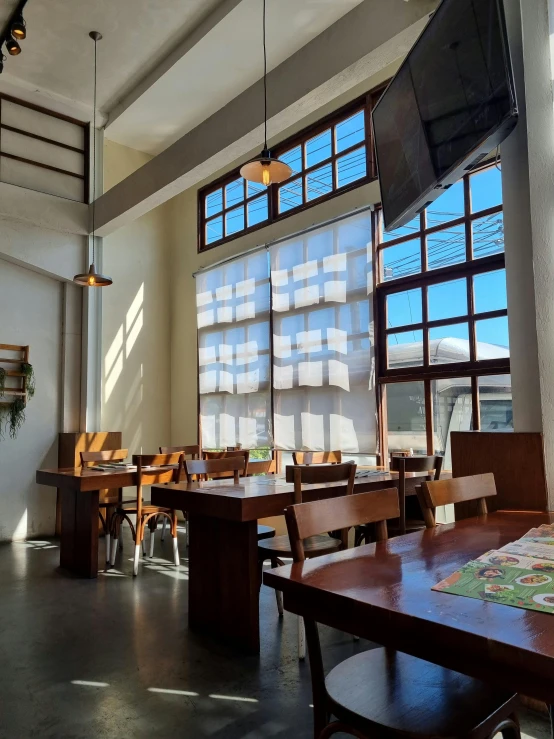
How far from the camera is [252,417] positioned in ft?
22.5

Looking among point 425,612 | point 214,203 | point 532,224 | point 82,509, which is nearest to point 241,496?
point 425,612

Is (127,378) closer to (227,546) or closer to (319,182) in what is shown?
(319,182)

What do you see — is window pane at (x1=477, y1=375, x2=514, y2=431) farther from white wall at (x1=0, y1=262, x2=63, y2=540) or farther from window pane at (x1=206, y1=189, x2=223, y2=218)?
white wall at (x1=0, y1=262, x2=63, y2=540)

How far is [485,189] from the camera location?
4.93 metres

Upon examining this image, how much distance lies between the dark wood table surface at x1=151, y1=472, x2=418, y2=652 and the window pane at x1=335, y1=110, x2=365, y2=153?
13.2 feet

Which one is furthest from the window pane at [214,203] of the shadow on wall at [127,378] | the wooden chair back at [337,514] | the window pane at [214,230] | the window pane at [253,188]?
the wooden chair back at [337,514]

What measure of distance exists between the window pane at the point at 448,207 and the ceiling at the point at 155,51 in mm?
1839

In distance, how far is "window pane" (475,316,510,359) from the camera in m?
4.73

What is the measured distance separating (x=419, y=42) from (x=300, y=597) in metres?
2.78

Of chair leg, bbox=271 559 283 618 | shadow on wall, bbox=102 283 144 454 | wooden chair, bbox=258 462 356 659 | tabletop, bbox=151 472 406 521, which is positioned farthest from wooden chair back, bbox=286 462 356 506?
shadow on wall, bbox=102 283 144 454

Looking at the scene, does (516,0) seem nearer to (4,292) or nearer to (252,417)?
(252,417)

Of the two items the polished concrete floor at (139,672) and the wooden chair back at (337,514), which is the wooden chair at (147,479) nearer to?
the polished concrete floor at (139,672)

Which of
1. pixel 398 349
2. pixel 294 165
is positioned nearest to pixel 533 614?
pixel 398 349

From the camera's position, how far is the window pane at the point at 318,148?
6.32 m
